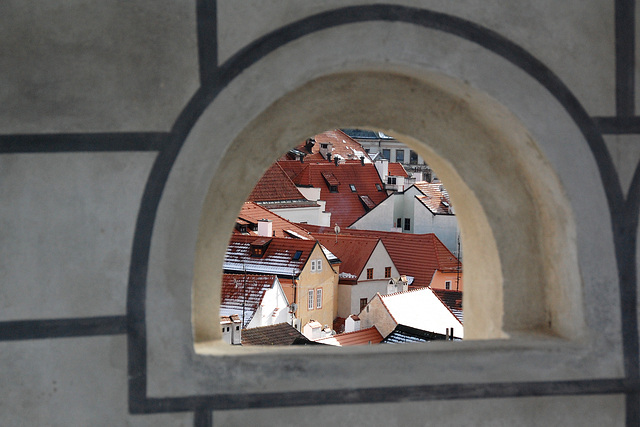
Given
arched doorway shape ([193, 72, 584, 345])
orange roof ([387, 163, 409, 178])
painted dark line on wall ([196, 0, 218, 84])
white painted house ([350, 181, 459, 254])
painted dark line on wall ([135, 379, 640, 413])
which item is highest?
orange roof ([387, 163, 409, 178])

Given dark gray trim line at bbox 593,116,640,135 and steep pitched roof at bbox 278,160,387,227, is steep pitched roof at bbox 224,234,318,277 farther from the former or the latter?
dark gray trim line at bbox 593,116,640,135

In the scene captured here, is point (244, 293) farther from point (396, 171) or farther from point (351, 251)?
point (396, 171)

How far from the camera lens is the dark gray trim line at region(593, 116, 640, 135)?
2.95 m

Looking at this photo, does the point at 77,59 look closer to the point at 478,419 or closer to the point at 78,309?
the point at 78,309

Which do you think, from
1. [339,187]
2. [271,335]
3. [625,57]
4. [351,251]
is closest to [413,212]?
[339,187]

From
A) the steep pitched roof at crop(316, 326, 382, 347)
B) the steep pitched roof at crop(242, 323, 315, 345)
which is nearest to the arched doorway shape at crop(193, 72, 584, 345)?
the steep pitched roof at crop(242, 323, 315, 345)

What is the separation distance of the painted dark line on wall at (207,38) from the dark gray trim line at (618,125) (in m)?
1.27

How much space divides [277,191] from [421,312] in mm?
17694

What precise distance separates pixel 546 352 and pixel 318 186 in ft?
143

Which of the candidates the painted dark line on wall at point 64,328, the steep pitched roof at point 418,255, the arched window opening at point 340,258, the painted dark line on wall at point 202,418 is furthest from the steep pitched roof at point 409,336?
the painted dark line on wall at point 64,328

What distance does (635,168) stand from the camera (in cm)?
297

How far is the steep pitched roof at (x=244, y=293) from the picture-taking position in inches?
944

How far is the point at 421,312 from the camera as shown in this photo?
2391 cm

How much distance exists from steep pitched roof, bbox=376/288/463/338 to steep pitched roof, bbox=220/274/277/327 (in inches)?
137
